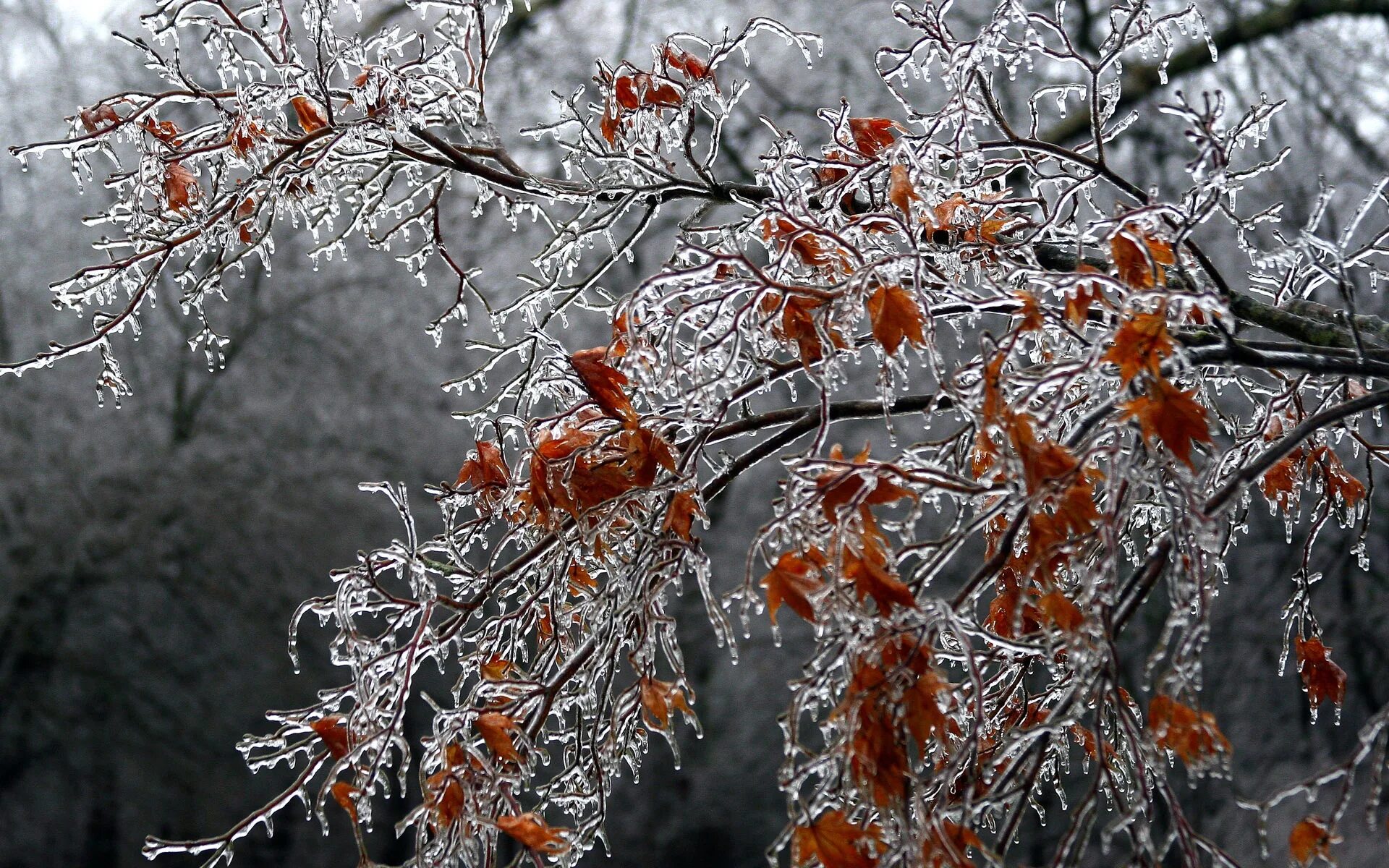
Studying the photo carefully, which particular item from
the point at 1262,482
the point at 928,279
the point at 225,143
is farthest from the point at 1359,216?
the point at 225,143

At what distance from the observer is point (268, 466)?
16.4ft

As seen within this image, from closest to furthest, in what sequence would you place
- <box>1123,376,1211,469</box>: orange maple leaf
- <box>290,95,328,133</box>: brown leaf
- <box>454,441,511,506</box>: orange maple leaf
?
<box>1123,376,1211,469</box>: orange maple leaf, <box>454,441,511,506</box>: orange maple leaf, <box>290,95,328,133</box>: brown leaf

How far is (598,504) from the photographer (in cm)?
101

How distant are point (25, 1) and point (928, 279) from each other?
5730mm

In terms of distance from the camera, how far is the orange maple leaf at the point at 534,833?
0.88 metres

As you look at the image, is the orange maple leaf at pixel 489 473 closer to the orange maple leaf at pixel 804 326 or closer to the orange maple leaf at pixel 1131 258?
the orange maple leaf at pixel 804 326

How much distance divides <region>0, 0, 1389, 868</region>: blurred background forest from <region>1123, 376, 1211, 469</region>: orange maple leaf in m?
4.05

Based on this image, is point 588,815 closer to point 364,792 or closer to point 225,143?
point 364,792

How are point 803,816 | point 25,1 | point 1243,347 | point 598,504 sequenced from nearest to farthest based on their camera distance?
point 803,816 < point 1243,347 < point 598,504 < point 25,1

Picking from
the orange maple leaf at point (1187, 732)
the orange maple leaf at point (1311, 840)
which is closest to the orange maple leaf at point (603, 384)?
the orange maple leaf at point (1187, 732)

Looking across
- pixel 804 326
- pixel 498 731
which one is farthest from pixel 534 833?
pixel 804 326

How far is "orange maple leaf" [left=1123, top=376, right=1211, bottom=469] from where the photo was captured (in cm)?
74

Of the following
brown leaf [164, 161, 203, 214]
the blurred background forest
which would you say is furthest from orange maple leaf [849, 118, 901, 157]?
the blurred background forest

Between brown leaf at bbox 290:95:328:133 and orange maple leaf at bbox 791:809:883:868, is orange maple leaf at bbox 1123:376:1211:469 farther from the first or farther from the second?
brown leaf at bbox 290:95:328:133
